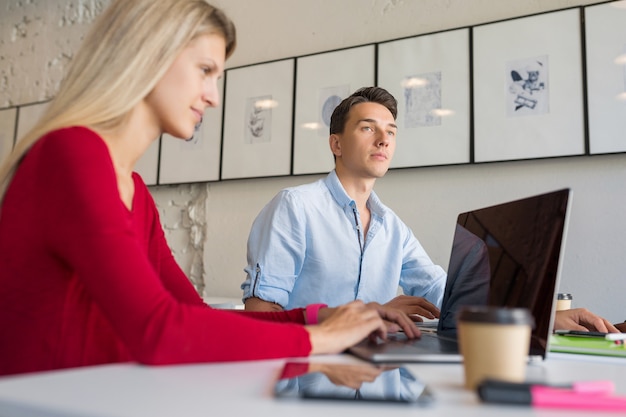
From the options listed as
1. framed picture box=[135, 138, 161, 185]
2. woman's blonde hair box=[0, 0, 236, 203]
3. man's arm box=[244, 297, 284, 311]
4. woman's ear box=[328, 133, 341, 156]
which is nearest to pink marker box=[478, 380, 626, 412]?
woman's blonde hair box=[0, 0, 236, 203]

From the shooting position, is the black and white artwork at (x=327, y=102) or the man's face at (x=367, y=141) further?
the black and white artwork at (x=327, y=102)

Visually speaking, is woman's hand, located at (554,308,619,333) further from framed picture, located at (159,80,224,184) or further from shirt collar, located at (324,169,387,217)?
framed picture, located at (159,80,224,184)

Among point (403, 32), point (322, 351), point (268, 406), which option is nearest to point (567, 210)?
point (322, 351)

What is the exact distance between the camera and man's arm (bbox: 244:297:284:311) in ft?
4.97

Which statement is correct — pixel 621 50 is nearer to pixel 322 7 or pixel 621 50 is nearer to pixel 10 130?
pixel 322 7

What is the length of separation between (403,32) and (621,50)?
0.85 m

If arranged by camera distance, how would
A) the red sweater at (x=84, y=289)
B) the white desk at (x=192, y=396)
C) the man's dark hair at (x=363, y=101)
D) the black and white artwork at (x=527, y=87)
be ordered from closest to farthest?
the white desk at (x=192, y=396), the red sweater at (x=84, y=289), the man's dark hair at (x=363, y=101), the black and white artwork at (x=527, y=87)

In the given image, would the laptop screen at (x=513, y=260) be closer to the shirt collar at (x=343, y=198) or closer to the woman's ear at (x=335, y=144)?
the shirt collar at (x=343, y=198)

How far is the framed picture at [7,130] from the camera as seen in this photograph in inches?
139

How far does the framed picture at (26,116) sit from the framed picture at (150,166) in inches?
37.6

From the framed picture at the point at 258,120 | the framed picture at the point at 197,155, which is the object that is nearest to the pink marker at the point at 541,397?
the framed picture at the point at 258,120

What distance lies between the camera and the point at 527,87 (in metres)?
2.09

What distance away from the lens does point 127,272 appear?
2.15 ft

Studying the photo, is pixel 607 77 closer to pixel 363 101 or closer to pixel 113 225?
pixel 363 101
